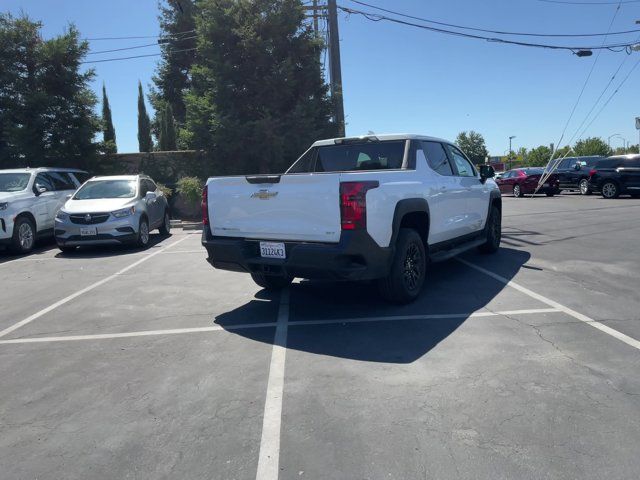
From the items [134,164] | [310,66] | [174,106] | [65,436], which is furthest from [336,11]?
[174,106]

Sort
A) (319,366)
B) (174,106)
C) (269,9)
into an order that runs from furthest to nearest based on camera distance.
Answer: (174,106)
(269,9)
(319,366)

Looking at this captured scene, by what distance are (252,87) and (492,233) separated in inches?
459

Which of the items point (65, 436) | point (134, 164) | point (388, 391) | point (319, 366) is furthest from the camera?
point (134, 164)

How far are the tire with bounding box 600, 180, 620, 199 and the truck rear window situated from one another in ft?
58.5

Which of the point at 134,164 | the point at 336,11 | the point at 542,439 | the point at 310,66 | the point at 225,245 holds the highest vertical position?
the point at 336,11

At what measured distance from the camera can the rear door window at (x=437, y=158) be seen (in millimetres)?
6645

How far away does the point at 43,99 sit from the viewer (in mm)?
17312

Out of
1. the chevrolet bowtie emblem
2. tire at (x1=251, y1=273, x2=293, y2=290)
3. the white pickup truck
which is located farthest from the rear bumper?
tire at (x1=251, y1=273, x2=293, y2=290)

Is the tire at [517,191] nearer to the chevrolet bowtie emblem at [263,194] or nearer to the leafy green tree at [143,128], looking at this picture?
the leafy green tree at [143,128]

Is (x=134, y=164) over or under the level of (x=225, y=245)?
over

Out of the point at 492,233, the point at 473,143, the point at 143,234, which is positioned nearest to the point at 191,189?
the point at 143,234

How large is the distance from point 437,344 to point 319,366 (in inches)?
43.7

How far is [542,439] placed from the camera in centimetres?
294

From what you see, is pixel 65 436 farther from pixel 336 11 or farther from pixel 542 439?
pixel 336 11
